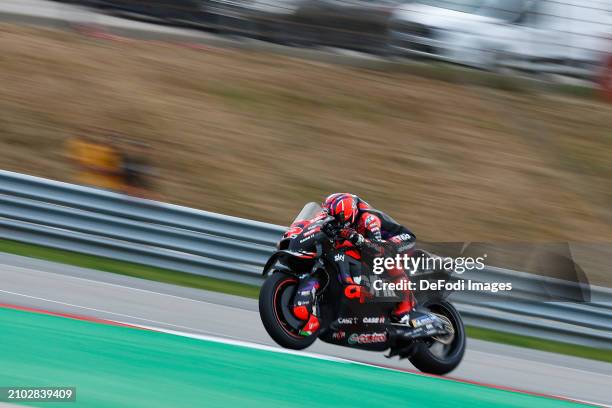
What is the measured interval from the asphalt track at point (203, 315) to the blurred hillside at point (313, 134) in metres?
2.97

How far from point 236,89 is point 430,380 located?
8.32 metres

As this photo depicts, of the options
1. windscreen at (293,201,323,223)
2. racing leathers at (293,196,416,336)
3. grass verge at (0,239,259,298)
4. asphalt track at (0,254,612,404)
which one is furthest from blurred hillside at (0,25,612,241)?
racing leathers at (293,196,416,336)

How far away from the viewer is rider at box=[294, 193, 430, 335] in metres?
6.88

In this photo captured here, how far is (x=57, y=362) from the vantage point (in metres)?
6.14

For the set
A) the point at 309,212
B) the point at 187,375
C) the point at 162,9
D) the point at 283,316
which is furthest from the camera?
the point at 162,9

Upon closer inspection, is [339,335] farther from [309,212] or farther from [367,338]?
[309,212]

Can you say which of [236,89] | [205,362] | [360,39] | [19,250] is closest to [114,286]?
[19,250]

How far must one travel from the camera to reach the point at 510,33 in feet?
49.0

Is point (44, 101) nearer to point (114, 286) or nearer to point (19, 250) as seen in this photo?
point (19, 250)

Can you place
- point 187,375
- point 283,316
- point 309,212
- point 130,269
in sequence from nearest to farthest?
point 187,375
point 283,316
point 309,212
point 130,269

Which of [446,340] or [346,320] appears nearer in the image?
[346,320]

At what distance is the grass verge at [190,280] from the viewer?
9805 mm

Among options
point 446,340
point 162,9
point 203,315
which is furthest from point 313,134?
point 446,340

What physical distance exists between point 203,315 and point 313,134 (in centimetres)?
604
